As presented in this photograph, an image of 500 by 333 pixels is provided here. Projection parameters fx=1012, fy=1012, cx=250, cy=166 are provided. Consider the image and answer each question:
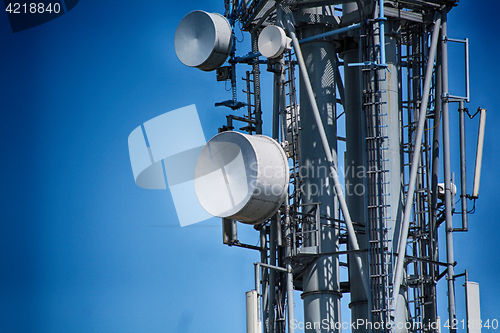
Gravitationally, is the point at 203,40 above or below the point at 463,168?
above

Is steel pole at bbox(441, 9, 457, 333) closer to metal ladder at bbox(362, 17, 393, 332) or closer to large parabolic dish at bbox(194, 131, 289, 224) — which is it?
metal ladder at bbox(362, 17, 393, 332)

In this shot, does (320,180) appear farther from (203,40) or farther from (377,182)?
(203,40)

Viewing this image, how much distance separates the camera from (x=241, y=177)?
122ft

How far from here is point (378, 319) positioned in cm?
3566

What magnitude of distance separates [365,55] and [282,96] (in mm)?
3918

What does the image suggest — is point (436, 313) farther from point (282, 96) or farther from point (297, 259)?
point (282, 96)

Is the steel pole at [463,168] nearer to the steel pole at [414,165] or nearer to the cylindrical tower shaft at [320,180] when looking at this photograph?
the steel pole at [414,165]

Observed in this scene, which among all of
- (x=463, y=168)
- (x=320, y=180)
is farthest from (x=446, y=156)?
(x=320, y=180)

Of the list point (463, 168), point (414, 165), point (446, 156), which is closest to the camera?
point (414, 165)

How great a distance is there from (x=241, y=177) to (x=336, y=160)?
5.25 metres

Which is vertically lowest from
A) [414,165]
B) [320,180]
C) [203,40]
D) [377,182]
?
[377,182]

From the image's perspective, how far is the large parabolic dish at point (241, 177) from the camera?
36.8 meters

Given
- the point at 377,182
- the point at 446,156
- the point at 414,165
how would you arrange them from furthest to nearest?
the point at 446,156 < the point at 414,165 < the point at 377,182

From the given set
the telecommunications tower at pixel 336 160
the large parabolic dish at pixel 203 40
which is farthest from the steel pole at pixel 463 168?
the large parabolic dish at pixel 203 40
